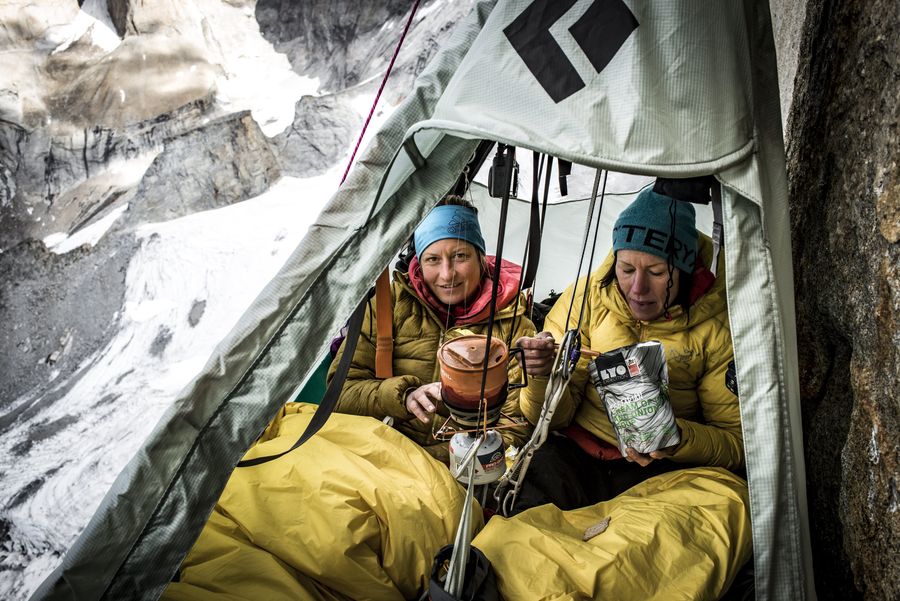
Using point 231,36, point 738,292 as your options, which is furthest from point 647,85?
point 231,36

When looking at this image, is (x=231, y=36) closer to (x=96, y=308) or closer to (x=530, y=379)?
(x=96, y=308)

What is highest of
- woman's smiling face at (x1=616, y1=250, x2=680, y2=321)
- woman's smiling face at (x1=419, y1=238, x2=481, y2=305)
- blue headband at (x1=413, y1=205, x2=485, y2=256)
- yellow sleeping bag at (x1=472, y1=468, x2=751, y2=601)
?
blue headband at (x1=413, y1=205, x2=485, y2=256)

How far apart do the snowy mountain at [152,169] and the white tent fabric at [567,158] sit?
12.4ft

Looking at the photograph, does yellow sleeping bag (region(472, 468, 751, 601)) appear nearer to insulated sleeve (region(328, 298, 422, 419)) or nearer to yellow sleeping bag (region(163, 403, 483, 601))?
yellow sleeping bag (region(163, 403, 483, 601))

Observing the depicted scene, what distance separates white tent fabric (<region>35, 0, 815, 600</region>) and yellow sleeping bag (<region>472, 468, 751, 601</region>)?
5.1 inches

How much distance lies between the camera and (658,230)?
1.45 meters

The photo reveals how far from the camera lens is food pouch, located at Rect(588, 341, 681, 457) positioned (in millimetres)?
1246

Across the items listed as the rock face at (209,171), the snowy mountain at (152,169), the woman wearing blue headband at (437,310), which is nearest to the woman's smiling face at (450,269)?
the woman wearing blue headband at (437,310)

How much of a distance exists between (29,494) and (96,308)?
2.98 meters

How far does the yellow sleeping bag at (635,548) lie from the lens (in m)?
1.07

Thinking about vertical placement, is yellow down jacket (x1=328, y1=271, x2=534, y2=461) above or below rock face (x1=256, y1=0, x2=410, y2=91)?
below

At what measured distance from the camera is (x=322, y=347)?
42.4 inches

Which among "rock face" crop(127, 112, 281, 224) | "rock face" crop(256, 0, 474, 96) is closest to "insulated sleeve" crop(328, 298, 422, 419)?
"rock face" crop(127, 112, 281, 224)

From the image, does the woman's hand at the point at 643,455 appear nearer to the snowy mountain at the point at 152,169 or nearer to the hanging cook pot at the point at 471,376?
the hanging cook pot at the point at 471,376
